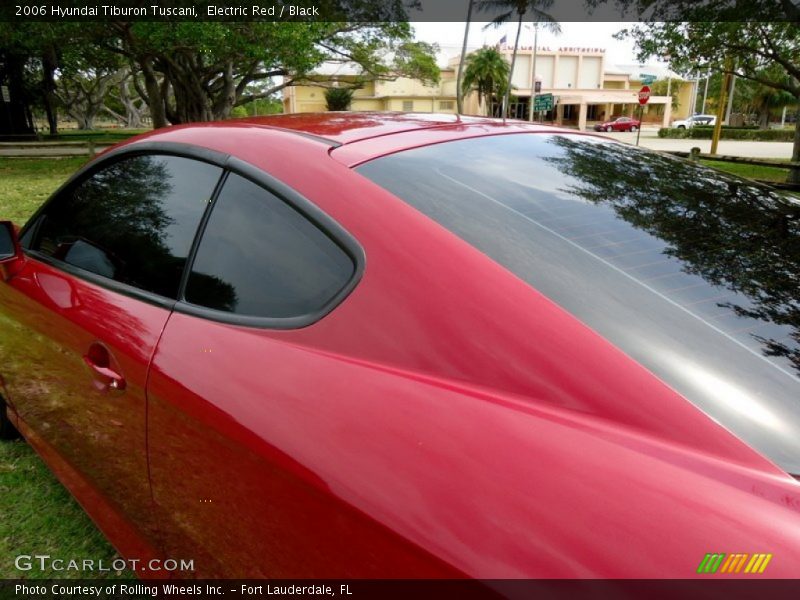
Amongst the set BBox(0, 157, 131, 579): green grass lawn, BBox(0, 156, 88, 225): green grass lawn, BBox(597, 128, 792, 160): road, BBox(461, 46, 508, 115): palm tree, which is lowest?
BBox(0, 157, 131, 579): green grass lawn

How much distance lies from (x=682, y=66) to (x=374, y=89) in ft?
177

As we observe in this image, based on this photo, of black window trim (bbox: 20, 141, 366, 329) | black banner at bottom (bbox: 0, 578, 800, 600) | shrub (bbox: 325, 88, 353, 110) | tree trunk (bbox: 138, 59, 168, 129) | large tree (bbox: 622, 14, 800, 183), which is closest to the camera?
black banner at bottom (bbox: 0, 578, 800, 600)

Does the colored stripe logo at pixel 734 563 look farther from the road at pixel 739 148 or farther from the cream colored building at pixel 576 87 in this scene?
the cream colored building at pixel 576 87

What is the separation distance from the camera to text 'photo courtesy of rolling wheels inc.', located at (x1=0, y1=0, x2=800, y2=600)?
87 cm

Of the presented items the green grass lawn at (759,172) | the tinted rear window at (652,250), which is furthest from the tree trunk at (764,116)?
the tinted rear window at (652,250)

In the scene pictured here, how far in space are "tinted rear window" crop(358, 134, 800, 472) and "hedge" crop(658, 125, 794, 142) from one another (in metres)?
48.0

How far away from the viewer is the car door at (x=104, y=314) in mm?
1551

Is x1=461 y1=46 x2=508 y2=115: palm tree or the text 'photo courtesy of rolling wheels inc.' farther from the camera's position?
x1=461 y1=46 x2=508 y2=115: palm tree

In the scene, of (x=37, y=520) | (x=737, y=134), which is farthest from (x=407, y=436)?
(x=737, y=134)

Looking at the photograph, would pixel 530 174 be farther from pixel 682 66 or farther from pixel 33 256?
pixel 682 66

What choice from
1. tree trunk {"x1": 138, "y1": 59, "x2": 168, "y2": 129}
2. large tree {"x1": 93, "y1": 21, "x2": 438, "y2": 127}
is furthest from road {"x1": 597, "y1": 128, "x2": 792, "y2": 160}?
tree trunk {"x1": 138, "y1": 59, "x2": 168, "y2": 129}

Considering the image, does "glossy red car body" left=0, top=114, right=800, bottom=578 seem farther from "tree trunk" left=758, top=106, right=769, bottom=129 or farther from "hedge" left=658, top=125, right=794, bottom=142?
"tree trunk" left=758, top=106, right=769, bottom=129

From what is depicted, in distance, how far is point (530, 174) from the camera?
1657mm

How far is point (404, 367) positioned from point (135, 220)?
1177 millimetres
